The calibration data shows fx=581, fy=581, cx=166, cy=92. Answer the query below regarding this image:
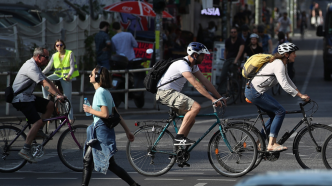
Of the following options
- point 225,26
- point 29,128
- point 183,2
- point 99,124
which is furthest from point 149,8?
point 99,124

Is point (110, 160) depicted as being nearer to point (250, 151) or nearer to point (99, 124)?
point (99, 124)

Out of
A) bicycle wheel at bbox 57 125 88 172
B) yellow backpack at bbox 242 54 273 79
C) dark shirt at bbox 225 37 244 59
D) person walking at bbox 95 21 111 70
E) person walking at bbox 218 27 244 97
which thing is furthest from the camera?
dark shirt at bbox 225 37 244 59

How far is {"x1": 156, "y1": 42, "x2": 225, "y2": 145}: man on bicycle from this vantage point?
6797mm

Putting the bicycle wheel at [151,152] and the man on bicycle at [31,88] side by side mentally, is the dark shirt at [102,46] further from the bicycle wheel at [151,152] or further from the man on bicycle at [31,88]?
the bicycle wheel at [151,152]

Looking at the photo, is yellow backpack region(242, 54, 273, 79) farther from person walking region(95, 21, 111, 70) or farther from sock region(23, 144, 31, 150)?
person walking region(95, 21, 111, 70)

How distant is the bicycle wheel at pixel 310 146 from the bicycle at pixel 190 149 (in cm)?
58

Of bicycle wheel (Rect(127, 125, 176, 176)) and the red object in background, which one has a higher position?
the red object in background

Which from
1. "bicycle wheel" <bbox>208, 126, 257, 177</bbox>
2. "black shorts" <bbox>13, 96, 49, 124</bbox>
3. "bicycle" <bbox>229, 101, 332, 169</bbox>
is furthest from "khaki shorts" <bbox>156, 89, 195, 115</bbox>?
"black shorts" <bbox>13, 96, 49, 124</bbox>

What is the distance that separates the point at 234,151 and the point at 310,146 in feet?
3.08

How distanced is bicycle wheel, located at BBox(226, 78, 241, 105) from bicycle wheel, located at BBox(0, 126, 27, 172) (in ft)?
25.5

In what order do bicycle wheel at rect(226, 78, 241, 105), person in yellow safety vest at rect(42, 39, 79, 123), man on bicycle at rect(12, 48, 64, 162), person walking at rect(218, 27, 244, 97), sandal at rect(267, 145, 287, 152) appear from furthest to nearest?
person walking at rect(218, 27, 244, 97), bicycle wheel at rect(226, 78, 241, 105), person in yellow safety vest at rect(42, 39, 79, 123), man on bicycle at rect(12, 48, 64, 162), sandal at rect(267, 145, 287, 152)

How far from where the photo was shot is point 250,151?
687 cm

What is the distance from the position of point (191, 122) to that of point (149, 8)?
1154 centimetres

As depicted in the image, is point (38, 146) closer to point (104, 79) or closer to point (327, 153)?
point (104, 79)
